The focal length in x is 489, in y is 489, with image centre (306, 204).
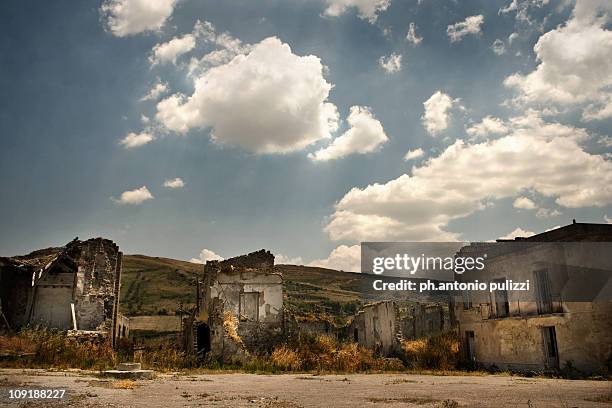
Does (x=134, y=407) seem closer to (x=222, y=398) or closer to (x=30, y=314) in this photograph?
(x=222, y=398)

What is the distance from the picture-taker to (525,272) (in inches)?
899

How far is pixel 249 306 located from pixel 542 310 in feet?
44.8

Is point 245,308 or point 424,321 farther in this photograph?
point 424,321

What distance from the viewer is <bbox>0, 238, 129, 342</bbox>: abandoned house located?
2445 centimetres

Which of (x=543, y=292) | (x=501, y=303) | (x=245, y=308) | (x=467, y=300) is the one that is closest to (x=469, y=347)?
(x=467, y=300)

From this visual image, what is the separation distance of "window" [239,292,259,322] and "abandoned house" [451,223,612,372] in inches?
461

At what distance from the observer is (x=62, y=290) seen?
25359 mm

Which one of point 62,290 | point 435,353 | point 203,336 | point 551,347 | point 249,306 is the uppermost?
point 62,290

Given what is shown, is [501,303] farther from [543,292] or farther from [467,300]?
A: [543,292]

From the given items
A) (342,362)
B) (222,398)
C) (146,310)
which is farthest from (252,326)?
(146,310)

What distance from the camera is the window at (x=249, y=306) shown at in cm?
2448

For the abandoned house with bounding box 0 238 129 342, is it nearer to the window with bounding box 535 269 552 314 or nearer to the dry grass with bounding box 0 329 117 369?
the dry grass with bounding box 0 329 117 369

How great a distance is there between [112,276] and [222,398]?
1989 cm

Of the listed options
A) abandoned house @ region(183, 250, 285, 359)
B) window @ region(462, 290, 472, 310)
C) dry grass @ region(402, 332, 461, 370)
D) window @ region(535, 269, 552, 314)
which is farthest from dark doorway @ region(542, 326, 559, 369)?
abandoned house @ region(183, 250, 285, 359)
